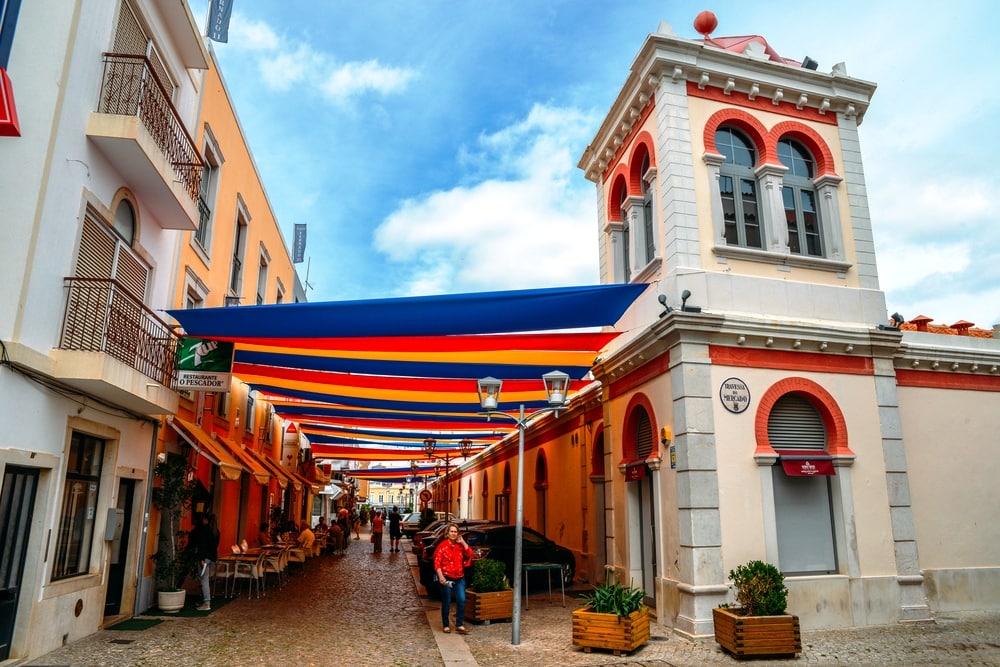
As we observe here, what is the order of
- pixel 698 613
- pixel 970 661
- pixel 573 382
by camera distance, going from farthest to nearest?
pixel 573 382
pixel 698 613
pixel 970 661

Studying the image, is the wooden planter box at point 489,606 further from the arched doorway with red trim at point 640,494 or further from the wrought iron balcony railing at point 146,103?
the wrought iron balcony railing at point 146,103

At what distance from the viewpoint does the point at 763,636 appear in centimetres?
808


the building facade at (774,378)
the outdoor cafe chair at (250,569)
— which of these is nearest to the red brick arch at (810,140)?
the building facade at (774,378)

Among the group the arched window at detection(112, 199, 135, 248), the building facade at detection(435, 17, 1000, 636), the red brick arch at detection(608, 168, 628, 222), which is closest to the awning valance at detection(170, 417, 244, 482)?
the arched window at detection(112, 199, 135, 248)

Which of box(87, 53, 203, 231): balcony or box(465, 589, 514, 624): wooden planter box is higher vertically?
box(87, 53, 203, 231): balcony

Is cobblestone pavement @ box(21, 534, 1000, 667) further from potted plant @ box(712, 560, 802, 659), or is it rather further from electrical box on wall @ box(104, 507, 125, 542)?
electrical box on wall @ box(104, 507, 125, 542)

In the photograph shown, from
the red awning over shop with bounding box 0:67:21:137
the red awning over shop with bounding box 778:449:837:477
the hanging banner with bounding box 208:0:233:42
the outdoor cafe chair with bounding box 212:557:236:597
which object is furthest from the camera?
Result: the hanging banner with bounding box 208:0:233:42

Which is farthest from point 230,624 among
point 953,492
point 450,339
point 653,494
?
point 953,492

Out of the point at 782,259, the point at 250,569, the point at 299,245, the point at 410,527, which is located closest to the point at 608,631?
the point at 782,259

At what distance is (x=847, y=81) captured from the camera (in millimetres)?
11711

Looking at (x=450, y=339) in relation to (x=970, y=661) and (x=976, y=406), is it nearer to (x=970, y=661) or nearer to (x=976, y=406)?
(x=970, y=661)

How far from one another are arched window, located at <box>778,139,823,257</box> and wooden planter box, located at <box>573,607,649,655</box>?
6.46m

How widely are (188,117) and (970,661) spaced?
13.5 m

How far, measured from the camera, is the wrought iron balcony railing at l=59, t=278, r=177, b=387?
754cm
